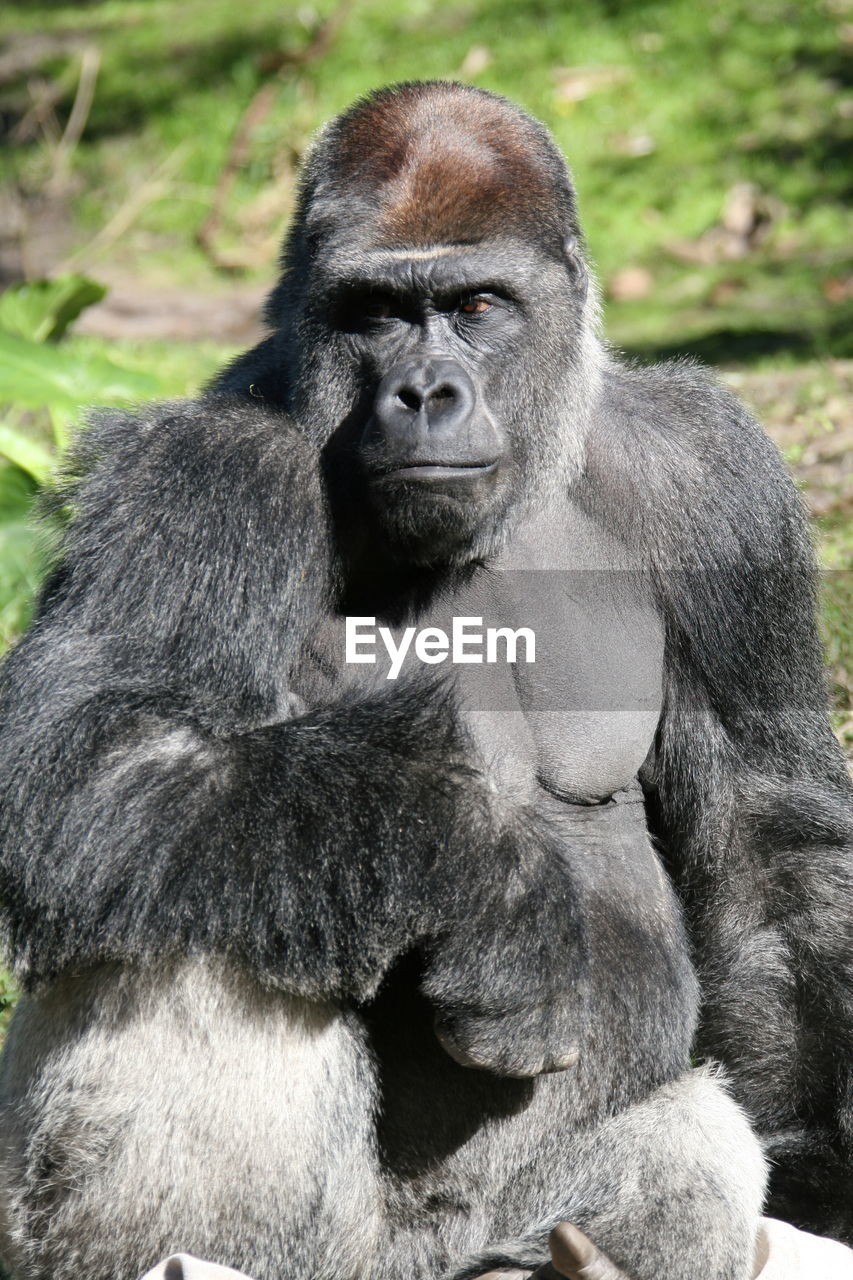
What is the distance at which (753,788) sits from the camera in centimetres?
379

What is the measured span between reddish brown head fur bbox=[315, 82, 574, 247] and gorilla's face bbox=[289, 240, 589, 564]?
0.21 feet

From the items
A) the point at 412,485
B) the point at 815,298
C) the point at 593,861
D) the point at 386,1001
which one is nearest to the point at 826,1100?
the point at 593,861

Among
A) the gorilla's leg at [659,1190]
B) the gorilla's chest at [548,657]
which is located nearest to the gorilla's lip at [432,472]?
the gorilla's chest at [548,657]

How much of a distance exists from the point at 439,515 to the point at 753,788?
1045 mm

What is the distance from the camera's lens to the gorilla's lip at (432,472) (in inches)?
130

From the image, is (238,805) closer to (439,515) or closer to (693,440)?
(439,515)

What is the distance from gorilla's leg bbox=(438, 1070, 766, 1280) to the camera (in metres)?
3.18

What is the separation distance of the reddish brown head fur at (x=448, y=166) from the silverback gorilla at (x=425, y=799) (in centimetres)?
1

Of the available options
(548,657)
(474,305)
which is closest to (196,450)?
(474,305)

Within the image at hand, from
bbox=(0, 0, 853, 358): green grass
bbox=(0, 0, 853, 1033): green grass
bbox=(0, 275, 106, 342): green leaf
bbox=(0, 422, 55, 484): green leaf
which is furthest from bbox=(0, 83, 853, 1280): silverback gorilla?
bbox=(0, 0, 853, 358): green grass

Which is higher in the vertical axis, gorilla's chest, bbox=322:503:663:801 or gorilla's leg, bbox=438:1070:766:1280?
gorilla's chest, bbox=322:503:663:801

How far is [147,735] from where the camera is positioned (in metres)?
3.20

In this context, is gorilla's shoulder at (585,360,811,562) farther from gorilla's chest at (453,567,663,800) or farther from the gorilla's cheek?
the gorilla's cheek

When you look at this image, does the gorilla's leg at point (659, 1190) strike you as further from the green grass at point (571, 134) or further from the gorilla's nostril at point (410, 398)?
the green grass at point (571, 134)
